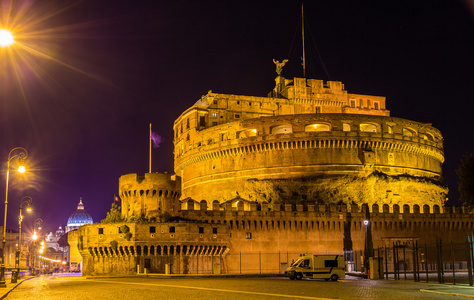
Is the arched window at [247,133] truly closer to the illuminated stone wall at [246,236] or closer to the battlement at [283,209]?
the battlement at [283,209]

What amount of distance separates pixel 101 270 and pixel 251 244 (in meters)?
13.6

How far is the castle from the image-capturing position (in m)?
45.1

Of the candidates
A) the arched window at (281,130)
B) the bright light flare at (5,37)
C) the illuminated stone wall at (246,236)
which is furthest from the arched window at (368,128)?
the bright light flare at (5,37)

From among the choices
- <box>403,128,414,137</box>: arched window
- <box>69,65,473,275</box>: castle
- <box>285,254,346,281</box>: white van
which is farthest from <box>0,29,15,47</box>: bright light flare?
<box>403,128,414,137</box>: arched window

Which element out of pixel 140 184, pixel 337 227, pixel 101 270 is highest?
pixel 140 184

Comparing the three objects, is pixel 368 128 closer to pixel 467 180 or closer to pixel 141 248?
pixel 467 180

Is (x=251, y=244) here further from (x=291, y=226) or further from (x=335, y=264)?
(x=335, y=264)

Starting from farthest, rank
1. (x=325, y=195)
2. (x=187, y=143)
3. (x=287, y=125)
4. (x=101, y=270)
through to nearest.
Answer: (x=187, y=143), (x=287, y=125), (x=325, y=195), (x=101, y=270)

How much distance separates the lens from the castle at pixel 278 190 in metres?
45.1

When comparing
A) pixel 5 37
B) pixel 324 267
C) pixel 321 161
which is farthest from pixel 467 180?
pixel 5 37

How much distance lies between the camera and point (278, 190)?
6084 cm

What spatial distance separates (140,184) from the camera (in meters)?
48.4

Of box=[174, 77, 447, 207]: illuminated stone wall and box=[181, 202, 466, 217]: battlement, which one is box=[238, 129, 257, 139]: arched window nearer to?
box=[174, 77, 447, 207]: illuminated stone wall

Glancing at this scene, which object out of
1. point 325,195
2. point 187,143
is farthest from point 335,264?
point 187,143
